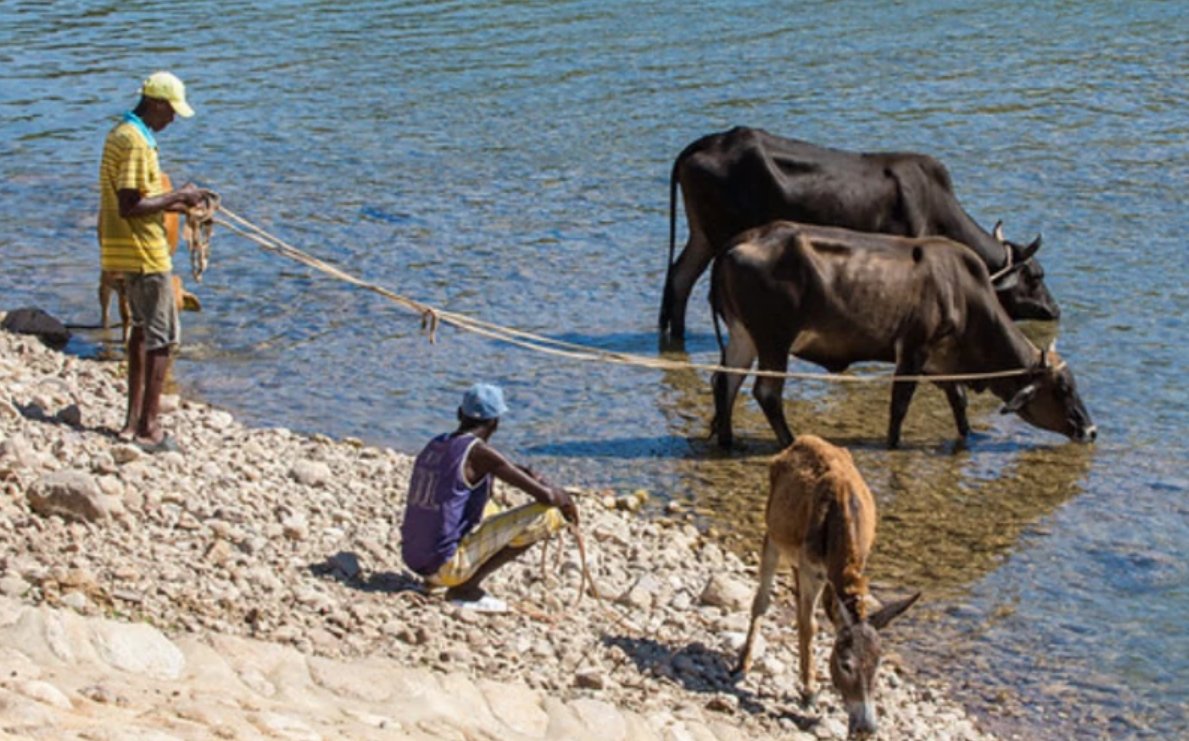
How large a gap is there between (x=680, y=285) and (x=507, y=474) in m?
6.69

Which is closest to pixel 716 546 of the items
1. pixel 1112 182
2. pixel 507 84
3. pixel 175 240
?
pixel 175 240

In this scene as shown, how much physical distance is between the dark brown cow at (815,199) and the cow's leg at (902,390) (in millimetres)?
2404

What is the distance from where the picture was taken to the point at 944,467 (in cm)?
1207

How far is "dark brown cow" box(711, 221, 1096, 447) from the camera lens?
1205 centimetres

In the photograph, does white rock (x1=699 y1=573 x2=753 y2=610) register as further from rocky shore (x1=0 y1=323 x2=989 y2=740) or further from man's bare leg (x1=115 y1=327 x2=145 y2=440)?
man's bare leg (x1=115 y1=327 x2=145 y2=440)

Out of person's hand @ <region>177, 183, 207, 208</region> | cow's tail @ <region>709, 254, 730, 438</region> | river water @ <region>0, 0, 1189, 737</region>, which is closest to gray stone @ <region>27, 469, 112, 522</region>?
person's hand @ <region>177, 183, 207, 208</region>

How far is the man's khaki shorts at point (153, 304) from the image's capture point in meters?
9.85

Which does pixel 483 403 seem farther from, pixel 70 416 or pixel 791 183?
pixel 791 183

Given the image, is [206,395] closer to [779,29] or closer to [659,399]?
[659,399]

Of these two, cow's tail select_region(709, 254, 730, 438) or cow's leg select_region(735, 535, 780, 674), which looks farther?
cow's tail select_region(709, 254, 730, 438)

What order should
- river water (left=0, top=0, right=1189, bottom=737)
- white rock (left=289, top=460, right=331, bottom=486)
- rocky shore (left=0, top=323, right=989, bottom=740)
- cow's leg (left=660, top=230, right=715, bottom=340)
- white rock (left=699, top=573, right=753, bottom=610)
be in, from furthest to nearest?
Result: 1. cow's leg (left=660, top=230, right=715, bottom=340)
2. river water (left=0, top=0, right=1189, bottom=737)
3. white rock (left=289, top=460, right=331, bottom=486)
4. white rock (left=699, top=573, right=753, bottom=610)
5. rocky shore (left=0, top=323, right=989, bottom=740)

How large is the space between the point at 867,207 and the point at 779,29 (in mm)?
12350

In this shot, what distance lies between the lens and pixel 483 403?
8438 millimetres

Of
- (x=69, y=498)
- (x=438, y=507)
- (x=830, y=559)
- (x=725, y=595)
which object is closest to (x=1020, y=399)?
(x=725, y=595)
